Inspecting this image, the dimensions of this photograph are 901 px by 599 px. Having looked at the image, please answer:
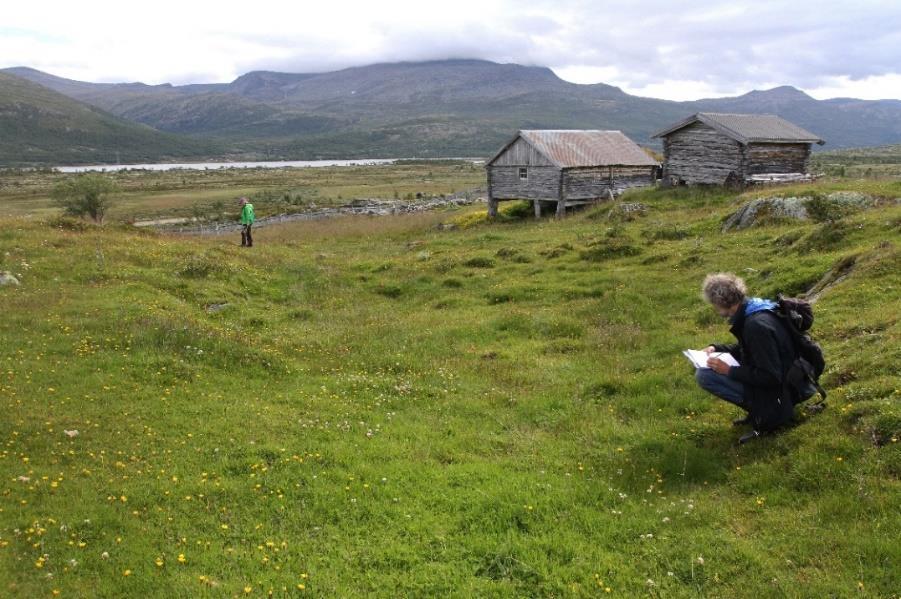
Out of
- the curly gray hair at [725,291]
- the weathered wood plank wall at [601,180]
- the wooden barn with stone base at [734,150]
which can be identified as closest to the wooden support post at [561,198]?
the weathered wood plank wall at [601,180]

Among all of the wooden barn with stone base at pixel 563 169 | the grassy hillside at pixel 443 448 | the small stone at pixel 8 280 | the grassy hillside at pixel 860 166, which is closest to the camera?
the grassy hillside at pixel 443 448

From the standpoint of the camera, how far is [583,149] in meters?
45.5

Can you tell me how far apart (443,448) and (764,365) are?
448cm

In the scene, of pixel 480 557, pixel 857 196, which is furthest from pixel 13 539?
pixel 857 196

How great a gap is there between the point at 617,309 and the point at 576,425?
7161 mm

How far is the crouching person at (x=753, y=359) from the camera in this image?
7.76m

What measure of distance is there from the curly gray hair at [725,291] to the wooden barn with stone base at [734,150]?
3219 cm

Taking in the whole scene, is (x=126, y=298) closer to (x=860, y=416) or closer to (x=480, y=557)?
(x=480, y=557)

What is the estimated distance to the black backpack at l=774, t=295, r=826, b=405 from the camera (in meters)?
7.84

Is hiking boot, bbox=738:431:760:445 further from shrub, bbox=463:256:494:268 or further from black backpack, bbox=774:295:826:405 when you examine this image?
shrub, bbox=463:256:494:268

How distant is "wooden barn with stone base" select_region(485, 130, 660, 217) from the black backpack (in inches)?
1413

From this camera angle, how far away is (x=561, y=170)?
42812mm

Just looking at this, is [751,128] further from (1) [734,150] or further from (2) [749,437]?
(2) [749,437]

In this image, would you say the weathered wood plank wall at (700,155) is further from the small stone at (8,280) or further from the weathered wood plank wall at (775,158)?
the small stone at (8,280)
